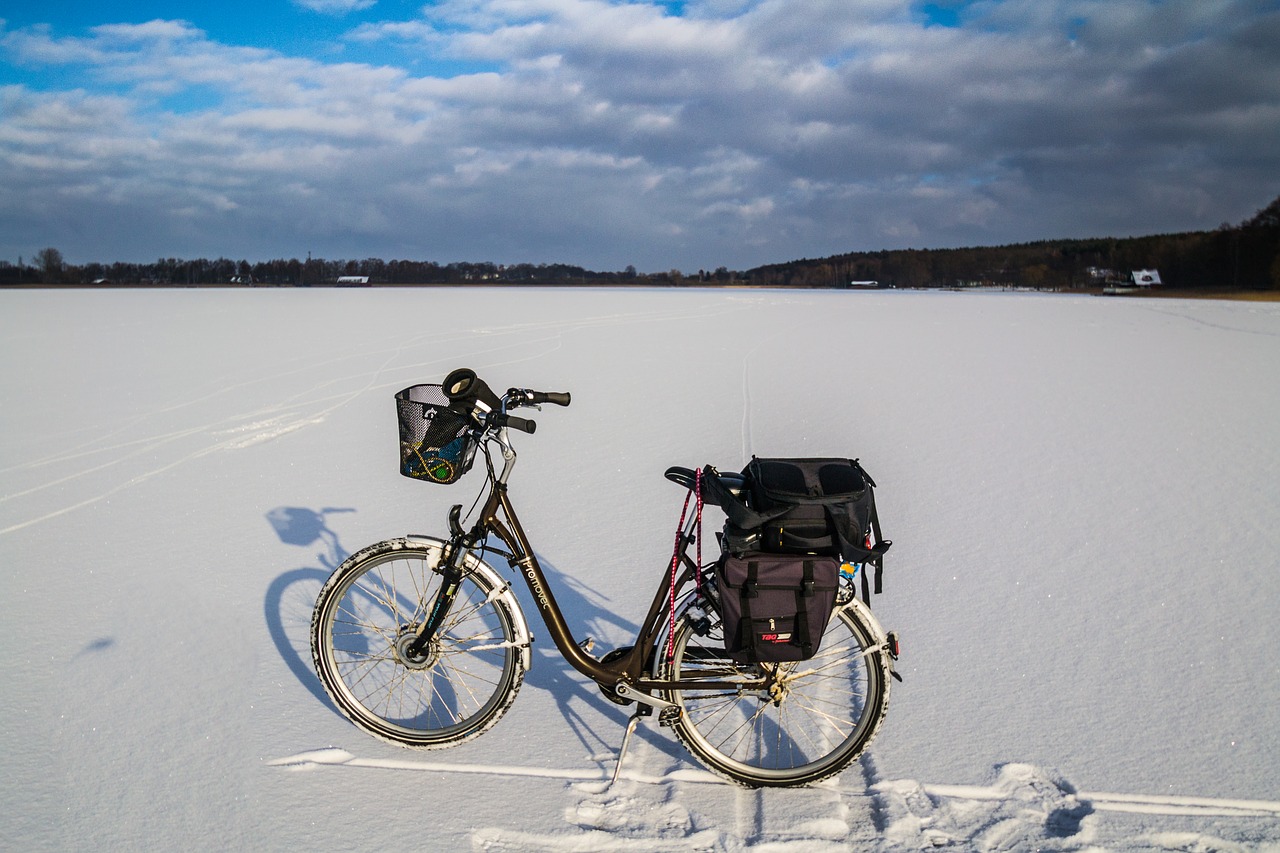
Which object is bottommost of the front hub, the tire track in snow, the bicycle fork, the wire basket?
the tire track in snow

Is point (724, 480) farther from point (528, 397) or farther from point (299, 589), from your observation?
point (299, 589)

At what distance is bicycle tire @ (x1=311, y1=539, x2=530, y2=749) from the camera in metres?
2.84

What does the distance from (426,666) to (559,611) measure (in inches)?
21.7

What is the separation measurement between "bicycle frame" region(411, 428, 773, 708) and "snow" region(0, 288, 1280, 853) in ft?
1.17

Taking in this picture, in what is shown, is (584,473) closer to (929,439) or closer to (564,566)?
(564,566)

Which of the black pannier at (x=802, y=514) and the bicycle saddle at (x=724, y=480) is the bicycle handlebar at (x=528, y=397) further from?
the black pannier at (x=802, y=514)

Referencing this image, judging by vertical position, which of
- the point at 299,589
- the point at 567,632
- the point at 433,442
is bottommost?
the point at 299,589

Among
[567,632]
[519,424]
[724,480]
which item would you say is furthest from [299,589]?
[724,480]

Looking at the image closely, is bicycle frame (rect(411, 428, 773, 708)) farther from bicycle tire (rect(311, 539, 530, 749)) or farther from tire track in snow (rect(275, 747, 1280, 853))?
tire track in snow (rect(275, 747, 1280, 853))

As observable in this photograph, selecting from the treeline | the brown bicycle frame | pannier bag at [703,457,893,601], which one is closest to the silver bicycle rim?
the brown bicycle frame

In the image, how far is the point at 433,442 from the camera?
2.67m

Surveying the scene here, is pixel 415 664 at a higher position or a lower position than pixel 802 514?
lower

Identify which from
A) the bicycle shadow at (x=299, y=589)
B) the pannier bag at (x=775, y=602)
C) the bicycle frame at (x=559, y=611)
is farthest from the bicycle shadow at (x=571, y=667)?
the bicycle shadow at (x=299, y=589)

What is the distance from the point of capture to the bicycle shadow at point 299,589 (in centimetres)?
368
